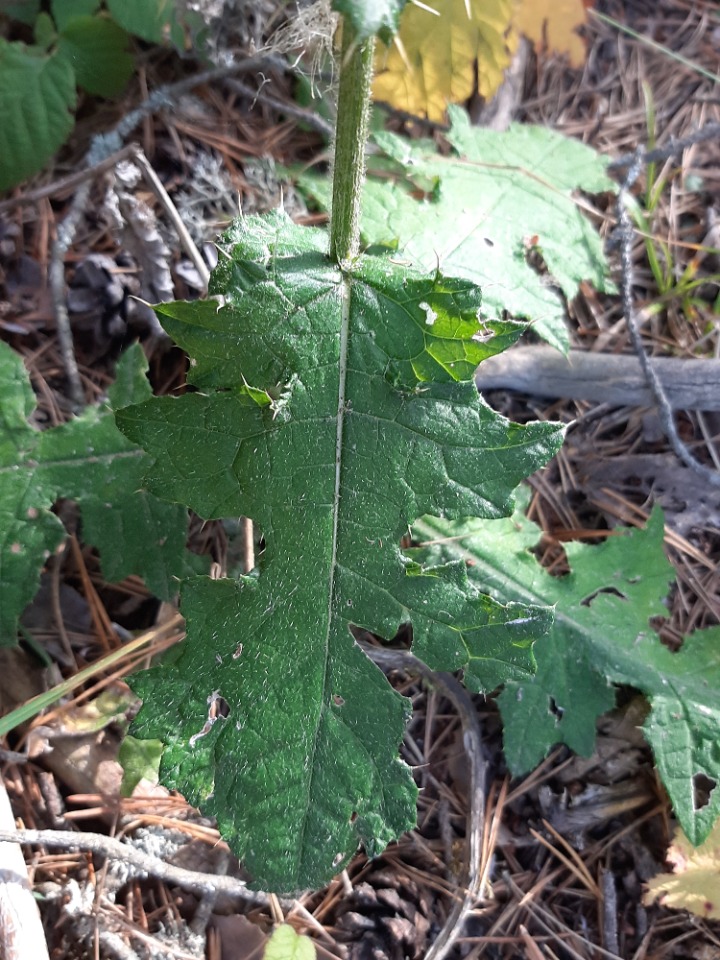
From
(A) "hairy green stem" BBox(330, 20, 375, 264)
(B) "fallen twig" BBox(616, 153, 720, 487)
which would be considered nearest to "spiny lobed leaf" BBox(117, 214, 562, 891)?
(A) "hairy green stem" BBox(330, 20, 375, 264)

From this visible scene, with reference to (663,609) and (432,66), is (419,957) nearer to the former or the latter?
(663,609)

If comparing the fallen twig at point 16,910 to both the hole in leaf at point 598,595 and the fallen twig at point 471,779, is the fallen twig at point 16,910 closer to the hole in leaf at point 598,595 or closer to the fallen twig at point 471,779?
the fallen twig at point 471,779

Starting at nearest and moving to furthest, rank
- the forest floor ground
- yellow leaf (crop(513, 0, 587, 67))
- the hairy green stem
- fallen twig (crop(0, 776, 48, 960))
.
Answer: the hairy green stem < fallen twig (crop(0, 776, 48, 960)) < the forest floor ground < yellow leaf (crop(513, 0, 587, 67))

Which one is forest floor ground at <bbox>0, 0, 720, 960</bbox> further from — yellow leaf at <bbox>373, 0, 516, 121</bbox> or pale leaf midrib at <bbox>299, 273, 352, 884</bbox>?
pale leaf midrib at <bbox>299, 273, 352, 884</bbox>

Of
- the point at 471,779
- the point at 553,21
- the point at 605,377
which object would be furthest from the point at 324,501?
the point at 553,21

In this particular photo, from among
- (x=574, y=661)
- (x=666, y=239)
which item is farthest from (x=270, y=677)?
(x=666, y=239)
